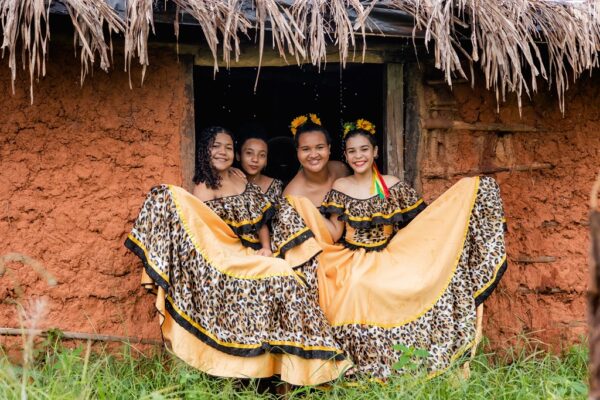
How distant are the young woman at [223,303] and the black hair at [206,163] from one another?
1.09 feet

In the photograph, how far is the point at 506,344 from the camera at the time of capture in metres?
4.30

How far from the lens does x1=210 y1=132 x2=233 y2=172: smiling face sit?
157 inches

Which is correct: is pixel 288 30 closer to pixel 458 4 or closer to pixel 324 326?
pixel 458 4

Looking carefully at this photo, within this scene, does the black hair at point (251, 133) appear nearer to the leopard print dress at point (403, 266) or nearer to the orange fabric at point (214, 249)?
the leopard print dress at point (403, 266)

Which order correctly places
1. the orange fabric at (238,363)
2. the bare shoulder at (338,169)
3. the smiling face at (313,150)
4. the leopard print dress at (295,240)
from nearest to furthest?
1. the orange fabric at (238,363)
2. the leopard print dress at (295,240)
3. the smiling face at (313,150)
4. the bare shoulder at (338,169)

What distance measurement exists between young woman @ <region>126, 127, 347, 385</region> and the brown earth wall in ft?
1.25

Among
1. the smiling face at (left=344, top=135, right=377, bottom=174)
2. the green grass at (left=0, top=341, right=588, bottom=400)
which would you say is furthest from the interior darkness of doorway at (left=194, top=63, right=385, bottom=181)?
the green grass at (left=0, top=341, right=588, bottom=400)

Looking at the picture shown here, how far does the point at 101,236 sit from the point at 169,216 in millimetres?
507

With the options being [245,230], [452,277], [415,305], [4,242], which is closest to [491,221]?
[452,277]

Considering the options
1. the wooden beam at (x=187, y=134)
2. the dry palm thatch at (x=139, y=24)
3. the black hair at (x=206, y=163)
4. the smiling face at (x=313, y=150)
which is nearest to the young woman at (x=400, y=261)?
the smiling face at (x=313, y=150)

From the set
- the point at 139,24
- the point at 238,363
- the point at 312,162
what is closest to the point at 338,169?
the point at 312,162

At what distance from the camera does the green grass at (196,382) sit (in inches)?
125

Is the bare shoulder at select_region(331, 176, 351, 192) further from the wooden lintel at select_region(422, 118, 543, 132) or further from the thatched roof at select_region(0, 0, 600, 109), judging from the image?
the thatched roof at select_region(0, 0, 600, 109)

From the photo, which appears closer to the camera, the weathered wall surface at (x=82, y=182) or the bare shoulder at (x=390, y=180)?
the weathered wall surface at (x=82, y=182)
